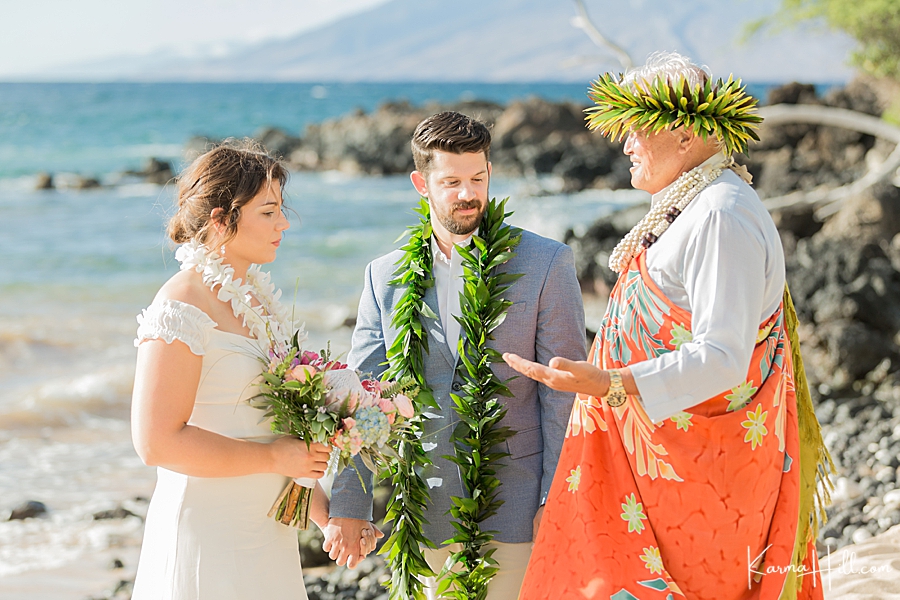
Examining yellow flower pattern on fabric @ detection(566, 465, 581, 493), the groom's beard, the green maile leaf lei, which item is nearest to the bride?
the green maile leaf lei

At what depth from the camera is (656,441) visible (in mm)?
2719

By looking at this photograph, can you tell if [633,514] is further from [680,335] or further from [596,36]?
[596,36]

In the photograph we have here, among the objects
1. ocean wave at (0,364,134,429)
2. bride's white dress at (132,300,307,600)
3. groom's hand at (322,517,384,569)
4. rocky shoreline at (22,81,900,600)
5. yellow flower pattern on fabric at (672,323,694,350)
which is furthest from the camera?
ocean wave at (0,364,134,429)

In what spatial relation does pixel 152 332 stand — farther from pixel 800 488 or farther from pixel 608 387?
pixel 800 488

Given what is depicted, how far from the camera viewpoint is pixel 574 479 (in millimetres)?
2873

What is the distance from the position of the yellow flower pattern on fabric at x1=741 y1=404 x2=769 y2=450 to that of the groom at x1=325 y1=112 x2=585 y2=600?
751 millimetres

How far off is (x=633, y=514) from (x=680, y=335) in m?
0.58

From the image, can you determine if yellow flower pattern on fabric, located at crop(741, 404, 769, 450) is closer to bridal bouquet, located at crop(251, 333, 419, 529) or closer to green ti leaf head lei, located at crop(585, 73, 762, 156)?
green ti leaf head lei, located at crop(585, 73, 762, 156)

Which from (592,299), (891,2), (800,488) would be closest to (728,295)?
(800,488)

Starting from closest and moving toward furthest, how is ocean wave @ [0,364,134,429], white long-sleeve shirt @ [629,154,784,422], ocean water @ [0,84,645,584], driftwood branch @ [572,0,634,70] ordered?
white long-sleeve shirt @ [629,154,784,422] < ocean water @ [0,84,645,584] < ocean wave @ [0,364,134,429] < driftwood branch @ [572,0,634,70]

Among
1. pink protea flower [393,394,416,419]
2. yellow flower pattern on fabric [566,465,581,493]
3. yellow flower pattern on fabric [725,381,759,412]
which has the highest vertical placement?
yellow flower pattern on fabric [725,381,759,412]

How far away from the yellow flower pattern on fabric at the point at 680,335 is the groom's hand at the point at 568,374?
0.27 m

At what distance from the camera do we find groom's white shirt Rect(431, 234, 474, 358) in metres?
3.44

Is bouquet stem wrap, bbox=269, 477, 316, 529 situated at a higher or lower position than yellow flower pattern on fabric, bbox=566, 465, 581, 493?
lower
